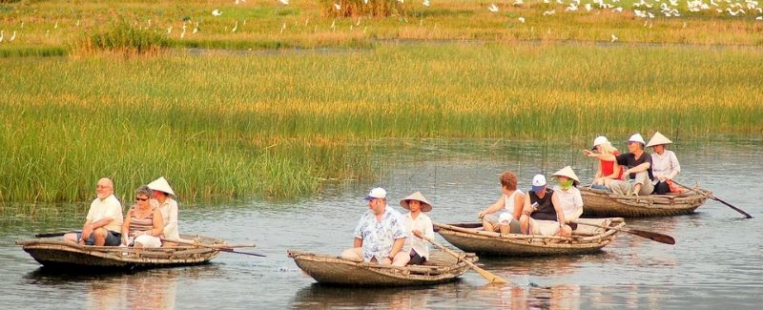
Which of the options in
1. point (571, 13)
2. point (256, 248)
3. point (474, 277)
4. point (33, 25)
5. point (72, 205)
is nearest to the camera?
point (474, 277)

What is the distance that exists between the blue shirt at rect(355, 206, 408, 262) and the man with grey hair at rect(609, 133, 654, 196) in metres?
7.78

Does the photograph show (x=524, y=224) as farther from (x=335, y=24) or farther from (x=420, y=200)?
(x=335, y=24)

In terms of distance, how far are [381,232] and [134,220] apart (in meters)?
2.92

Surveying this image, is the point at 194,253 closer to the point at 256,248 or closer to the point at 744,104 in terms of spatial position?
the point at 256,248

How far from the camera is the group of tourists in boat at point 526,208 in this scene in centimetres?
1670

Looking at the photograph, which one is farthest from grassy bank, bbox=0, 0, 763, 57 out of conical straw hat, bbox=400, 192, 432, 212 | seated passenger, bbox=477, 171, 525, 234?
conical straw hat, bbox=400, 192, 432, 212

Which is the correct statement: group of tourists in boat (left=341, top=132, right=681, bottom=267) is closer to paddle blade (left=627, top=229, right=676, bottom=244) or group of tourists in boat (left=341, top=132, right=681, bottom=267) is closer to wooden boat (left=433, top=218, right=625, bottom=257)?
wooden boat (left=433, top=218, right=625, bottom=257)

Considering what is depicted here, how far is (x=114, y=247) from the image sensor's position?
17375mm

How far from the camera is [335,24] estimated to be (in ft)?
192

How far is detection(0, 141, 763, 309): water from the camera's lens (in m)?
16.6

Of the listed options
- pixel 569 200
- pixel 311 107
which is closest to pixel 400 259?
pixel 569 200

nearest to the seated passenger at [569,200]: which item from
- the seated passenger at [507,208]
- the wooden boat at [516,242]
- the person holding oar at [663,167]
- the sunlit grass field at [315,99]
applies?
the wooden boat at [516,242]

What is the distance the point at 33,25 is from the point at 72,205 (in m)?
34.0

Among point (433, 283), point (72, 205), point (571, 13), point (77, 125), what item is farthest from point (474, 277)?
point (571, 13)
